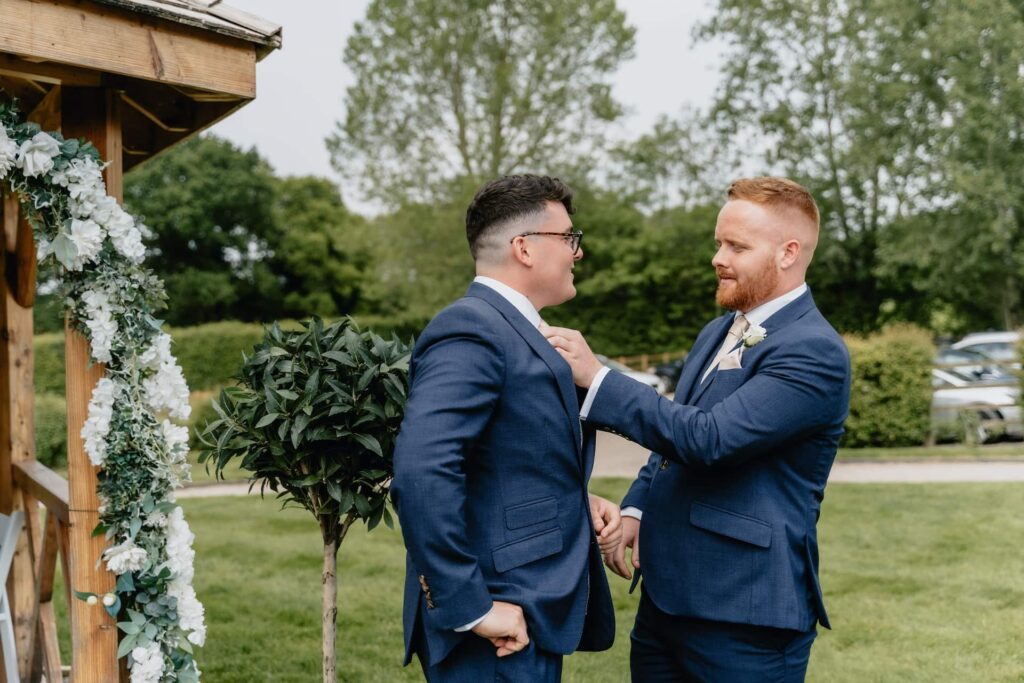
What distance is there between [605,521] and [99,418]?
1732 millimetres

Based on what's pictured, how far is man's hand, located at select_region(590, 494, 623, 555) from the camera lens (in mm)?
2912

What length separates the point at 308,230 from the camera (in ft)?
141

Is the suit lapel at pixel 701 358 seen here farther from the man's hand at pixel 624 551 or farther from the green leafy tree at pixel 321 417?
the green leafy tree at pixel 321 417

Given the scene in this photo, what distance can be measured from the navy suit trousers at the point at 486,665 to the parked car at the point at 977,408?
1410 cm

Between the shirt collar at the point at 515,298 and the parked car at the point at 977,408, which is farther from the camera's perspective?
the parked car at the point at 977,408

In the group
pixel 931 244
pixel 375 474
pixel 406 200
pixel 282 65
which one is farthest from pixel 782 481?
pixel 282 65

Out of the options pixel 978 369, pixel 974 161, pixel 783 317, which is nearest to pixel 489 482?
pixel 783 317

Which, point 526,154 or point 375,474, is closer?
point 375,474

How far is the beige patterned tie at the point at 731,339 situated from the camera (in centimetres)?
295

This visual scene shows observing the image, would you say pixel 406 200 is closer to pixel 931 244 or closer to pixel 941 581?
pixel 931 244

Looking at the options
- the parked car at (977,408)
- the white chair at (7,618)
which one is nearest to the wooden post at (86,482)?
the white chair at (7,618)

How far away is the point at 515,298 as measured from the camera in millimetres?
2523

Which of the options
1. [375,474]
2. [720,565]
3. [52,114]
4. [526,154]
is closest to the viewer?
[720,565]

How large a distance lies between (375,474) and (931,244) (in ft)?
85.9
